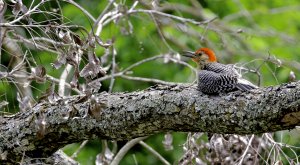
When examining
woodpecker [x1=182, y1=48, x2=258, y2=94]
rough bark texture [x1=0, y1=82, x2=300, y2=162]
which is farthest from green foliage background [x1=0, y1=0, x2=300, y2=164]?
rough bark texture [x1=0, y1=82, x2=300, y2=162]

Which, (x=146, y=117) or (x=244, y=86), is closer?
(x=146, y=117)

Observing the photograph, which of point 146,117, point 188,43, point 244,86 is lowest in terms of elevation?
point 146,117

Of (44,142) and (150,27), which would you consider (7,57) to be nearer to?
(150,27)

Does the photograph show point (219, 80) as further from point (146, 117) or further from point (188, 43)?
point (188, 43)

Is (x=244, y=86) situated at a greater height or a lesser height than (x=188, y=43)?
lesser

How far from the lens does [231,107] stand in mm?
3396

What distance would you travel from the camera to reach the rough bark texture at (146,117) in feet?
10.7

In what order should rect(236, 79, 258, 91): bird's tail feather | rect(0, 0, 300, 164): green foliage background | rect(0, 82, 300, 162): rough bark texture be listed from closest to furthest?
rect(0, 82, 300, 162): rough bark texture
rect(236, 79, 258, 91): bird's tail feather
rect(0, 0, 300, 164): green foliage background

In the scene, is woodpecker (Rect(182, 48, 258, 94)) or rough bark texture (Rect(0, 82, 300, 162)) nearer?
rough bark texture (Rect(0, 82, 300, 162))

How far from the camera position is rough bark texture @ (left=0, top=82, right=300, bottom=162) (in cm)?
325

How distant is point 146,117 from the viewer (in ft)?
11.7

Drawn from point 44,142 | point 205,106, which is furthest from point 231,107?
point 44,142

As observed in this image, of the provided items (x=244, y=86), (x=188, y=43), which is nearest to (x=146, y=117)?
(x=244, y=86)

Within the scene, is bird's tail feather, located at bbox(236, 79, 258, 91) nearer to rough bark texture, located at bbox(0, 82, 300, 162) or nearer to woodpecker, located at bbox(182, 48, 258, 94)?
woodpecker, located at bbox(182, 48, 258, 94)
